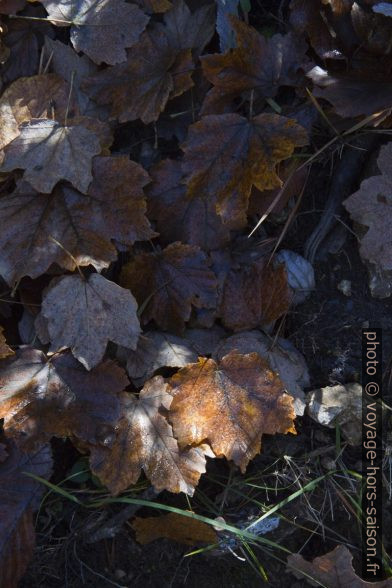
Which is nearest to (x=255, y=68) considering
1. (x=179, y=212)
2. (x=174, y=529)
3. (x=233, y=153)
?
(x=233, y=153)

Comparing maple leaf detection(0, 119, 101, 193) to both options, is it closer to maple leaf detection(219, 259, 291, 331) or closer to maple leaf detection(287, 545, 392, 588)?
maple leaf detection(219, 259, 291, 331)

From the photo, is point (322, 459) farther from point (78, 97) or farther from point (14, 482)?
point (78, 97)

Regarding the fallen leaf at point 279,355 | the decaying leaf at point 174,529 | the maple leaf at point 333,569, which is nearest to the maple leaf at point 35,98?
the fallen leaf at point 279,355

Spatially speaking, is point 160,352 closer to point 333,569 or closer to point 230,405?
point 230,405

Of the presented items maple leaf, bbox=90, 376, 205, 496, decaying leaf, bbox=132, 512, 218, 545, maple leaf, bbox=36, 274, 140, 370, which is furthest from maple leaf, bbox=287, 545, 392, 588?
maple leaf, bbox=36, 274, 140, 370

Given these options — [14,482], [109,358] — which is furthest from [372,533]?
[14,482]
